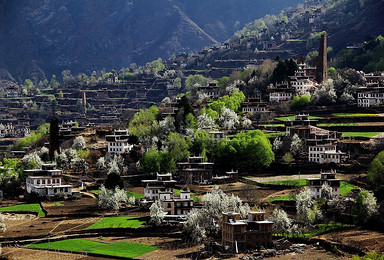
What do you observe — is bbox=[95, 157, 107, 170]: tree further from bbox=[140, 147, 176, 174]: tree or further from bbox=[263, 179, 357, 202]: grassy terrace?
bbox=[263, 179, 357, 202]: grassy terrace

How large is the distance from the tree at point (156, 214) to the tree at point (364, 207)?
1714 cm

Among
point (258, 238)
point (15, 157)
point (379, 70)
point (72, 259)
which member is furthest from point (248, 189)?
point (379, 70)

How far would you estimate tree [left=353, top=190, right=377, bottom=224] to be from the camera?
8431cm

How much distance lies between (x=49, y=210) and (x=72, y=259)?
2015cm

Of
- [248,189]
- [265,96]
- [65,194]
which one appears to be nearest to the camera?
[248,189]

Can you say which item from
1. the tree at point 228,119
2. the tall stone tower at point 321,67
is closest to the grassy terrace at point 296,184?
the tree at point 228,119

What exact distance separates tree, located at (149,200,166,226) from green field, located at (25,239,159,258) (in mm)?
5555

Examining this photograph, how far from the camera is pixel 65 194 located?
10569 cm

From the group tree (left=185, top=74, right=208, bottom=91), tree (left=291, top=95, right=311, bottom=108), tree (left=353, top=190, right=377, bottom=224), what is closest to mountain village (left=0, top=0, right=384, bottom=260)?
tree (left=353, top=190, right=377, bottom=224)

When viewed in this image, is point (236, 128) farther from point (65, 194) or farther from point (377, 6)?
point (377, 6)

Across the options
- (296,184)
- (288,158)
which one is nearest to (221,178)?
(288,158)

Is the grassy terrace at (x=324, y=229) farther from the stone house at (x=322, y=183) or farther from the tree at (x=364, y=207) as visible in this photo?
the stone house at (x=322, y=183)

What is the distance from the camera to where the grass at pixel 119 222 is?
9088 cm

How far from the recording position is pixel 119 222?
92562mm
